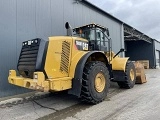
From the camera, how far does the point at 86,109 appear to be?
6.25 m

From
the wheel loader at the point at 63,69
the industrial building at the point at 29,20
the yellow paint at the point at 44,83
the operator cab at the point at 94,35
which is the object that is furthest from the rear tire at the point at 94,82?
the industrial building at the point at 29,20

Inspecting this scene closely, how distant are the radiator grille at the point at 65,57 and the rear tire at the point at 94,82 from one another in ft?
1.98

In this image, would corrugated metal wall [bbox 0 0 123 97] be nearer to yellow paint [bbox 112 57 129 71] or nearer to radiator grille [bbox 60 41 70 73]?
radiator grille [bbox 60 41 70 73]

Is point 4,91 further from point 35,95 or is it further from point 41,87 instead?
point 41,87

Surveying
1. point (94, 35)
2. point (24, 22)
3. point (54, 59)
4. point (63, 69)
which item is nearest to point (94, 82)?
point (63, 69)

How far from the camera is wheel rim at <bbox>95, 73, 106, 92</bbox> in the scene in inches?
270

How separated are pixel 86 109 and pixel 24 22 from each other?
15.1 feet

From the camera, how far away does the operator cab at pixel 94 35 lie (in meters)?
7.96

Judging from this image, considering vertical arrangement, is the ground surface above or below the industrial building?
below

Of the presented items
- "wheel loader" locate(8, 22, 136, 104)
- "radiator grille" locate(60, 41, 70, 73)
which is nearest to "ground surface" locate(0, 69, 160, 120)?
"wheel loader" locate(8, 22, 136, 104)

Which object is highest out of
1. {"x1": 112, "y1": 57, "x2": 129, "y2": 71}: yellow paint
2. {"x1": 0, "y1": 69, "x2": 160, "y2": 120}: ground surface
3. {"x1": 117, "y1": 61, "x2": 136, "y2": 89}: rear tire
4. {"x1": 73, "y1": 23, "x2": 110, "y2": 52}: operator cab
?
{"x1": 73, "y1": 23, "x2": 110, "y2": 52}: operator cab

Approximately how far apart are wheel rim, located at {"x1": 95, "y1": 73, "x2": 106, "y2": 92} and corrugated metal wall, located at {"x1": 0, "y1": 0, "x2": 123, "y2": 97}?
3.36 metres

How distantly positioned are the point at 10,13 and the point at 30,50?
255 cm

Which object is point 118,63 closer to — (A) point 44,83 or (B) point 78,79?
(B) point 78,79
